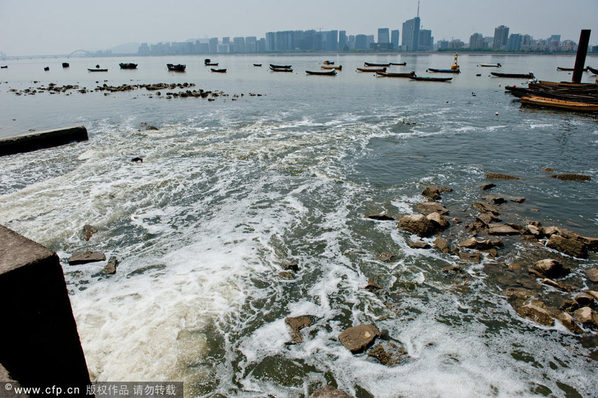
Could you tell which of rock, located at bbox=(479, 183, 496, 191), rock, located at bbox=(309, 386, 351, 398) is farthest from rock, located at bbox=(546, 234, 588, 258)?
rock, located at bbox=(309, 386, 351, 398)

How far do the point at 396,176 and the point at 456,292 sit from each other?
8081 millimetres

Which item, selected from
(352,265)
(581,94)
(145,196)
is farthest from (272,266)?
(581,94)

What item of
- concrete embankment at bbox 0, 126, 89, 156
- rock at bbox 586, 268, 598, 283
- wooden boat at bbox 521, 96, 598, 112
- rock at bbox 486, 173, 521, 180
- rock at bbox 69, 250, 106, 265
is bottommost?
rock at bbox 586, 268, 598, 283

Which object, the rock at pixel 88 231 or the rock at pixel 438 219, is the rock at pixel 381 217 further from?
the rock at pixel 88 231

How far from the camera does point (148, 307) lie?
7.03 meters

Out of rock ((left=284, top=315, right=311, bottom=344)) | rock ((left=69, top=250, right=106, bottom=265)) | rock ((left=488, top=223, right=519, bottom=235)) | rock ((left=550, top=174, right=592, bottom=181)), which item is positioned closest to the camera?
rock ((left=284, top=315, right=311, bottom=344))

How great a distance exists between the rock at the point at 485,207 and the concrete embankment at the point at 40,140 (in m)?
21.4

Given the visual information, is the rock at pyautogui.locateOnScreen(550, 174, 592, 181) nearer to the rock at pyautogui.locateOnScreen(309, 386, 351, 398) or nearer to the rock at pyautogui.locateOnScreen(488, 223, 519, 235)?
the rock at pyautogui.locateOnScreen(488, 223, 519, 235)

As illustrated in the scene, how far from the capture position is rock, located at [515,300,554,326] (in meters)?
6.53

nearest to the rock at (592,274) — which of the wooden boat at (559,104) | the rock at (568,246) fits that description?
the rock at (568,246)

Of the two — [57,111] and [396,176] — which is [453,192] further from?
[57,111]

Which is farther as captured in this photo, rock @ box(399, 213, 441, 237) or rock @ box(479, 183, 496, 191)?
rock @ box(479, 183, 496, 191)

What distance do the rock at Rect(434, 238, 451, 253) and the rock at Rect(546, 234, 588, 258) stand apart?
2625mm

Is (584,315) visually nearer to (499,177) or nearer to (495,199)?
(495,199)
